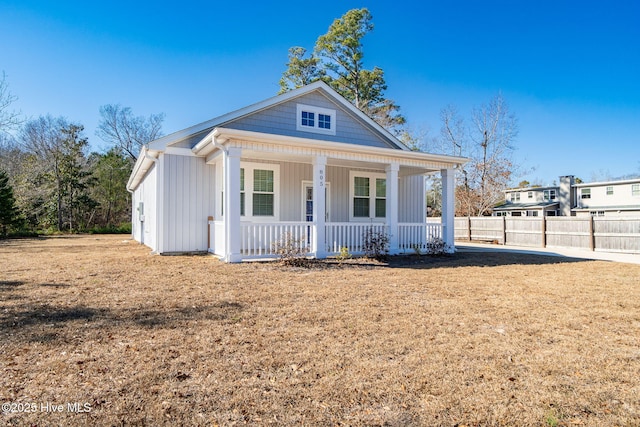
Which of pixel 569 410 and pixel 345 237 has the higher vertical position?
pixel 345 237

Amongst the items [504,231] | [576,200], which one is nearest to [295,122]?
[504,231]

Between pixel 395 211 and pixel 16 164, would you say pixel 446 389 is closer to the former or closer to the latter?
pixel 395 211

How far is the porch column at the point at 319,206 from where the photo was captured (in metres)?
9.19

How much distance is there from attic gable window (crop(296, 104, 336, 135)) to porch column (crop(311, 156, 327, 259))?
9.40 ft

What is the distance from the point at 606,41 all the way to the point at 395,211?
16185 mm

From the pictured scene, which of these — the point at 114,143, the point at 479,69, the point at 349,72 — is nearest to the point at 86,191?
the point at 114,143

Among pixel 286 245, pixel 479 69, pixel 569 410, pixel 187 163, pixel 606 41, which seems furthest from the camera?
pixel 479 69

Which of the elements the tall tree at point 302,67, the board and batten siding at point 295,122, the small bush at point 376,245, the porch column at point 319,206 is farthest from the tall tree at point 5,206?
the small bush at point 376,245

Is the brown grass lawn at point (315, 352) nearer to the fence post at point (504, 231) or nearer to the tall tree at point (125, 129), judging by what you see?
the fence post at point (504, 231)

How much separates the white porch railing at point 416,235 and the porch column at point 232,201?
523 cm

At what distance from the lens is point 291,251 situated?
27.9 feet

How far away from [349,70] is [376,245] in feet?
70.5

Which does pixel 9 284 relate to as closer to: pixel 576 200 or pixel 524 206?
pixel 524 206

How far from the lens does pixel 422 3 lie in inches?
614
